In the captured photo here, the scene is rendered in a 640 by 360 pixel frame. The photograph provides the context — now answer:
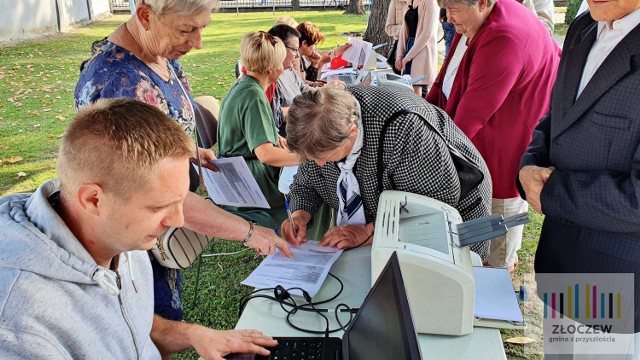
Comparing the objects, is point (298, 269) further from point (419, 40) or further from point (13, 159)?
point (13, 159)

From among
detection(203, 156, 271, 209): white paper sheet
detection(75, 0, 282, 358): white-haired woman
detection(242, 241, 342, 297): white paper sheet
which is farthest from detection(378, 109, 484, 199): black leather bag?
detection(203, 156, 271, 209): white paper sheet

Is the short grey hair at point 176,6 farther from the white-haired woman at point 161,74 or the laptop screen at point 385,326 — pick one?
the laptop screen at point 385,326

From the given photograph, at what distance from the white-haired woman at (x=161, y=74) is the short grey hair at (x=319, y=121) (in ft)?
1.22

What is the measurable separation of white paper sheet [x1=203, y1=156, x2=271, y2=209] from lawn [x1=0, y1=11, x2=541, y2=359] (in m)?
0.80

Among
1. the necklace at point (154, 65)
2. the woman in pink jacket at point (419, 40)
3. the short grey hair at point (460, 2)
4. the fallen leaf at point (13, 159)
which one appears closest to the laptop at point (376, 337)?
the necklace at point (154, 65)

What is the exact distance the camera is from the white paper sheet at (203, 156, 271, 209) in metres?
2.26

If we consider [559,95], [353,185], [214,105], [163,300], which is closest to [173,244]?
[163,300]

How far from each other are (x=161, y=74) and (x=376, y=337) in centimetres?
129

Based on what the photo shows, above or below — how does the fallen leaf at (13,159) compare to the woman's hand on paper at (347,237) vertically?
below

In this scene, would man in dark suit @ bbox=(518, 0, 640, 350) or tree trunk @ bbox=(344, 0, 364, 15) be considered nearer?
man in dark suit @ bbox=(518, 0, 640, 350)

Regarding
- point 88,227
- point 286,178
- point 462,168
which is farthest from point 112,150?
point 286,178

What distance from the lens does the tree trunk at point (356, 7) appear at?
19.0 metres

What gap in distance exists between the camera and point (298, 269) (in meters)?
1.79

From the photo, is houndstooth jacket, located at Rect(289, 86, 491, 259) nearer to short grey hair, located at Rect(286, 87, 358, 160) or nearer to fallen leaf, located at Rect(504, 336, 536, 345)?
short grey hair, located at Rect(286, 87, 358, 160)
